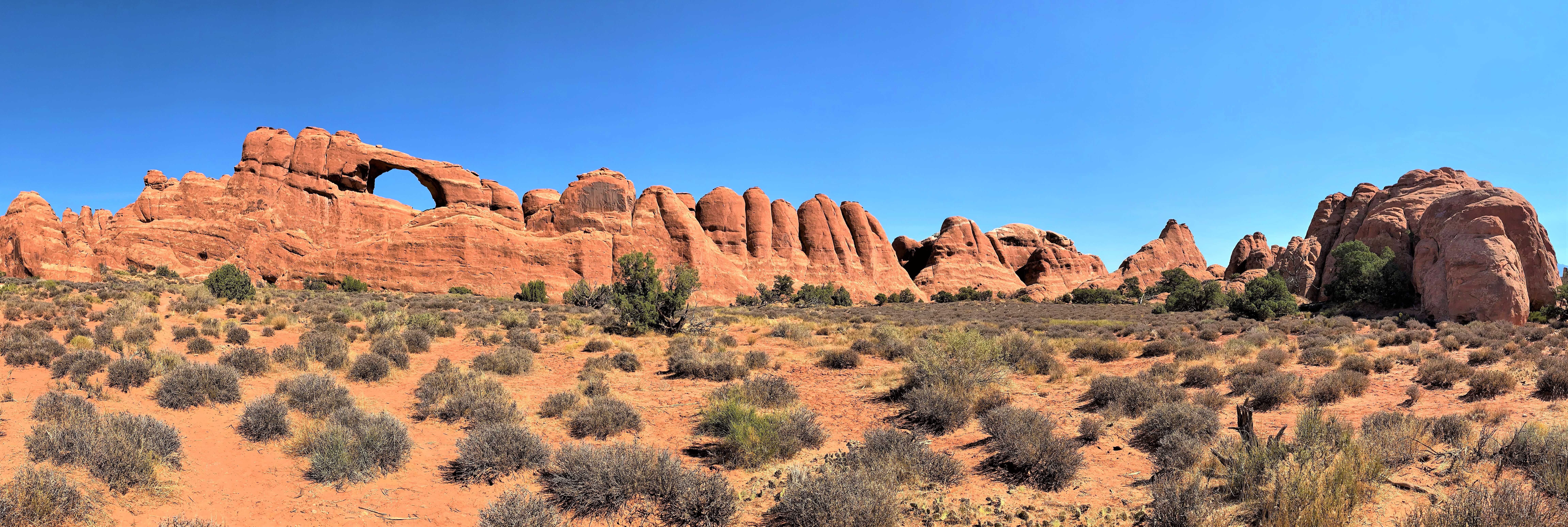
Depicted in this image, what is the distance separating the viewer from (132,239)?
41750 mm

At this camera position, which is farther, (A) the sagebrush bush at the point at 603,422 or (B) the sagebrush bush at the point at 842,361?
(B) the sagebrush bush at the point at 842,361

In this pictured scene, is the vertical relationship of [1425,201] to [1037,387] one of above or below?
above

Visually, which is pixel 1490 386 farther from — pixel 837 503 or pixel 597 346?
pixel 597 346

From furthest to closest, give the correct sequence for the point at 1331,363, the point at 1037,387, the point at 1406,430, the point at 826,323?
the point at 826,323 → the point at 1331,363 → the point at 1037,387 → the point at 1406,430

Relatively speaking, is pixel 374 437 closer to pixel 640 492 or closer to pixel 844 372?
pixel 640 492

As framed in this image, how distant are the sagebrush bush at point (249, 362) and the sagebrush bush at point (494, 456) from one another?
5.91m

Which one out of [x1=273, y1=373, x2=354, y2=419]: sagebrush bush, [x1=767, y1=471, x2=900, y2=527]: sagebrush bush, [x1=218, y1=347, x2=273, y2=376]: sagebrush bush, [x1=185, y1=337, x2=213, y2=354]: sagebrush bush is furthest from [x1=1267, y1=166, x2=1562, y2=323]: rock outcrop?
[x1=185, y1=337, x2=213, y2=354]: sagebrush bush

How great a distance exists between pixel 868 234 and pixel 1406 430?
64.5 meters

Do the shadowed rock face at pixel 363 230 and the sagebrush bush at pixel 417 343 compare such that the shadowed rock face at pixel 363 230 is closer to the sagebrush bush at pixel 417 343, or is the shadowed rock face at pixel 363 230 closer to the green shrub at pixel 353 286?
the green shrub at pixel 353 286

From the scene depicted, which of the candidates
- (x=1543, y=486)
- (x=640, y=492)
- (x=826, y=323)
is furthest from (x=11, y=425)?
(x=826, y=323)

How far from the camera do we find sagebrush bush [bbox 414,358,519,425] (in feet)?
25.7

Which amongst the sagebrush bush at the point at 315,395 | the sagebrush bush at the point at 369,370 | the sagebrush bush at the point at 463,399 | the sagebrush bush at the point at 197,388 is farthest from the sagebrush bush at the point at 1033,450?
the sagebrush bush at the point at 197,388

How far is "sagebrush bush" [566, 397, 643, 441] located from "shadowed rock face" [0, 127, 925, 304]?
4350cm

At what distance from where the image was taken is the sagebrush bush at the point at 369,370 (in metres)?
10.0
